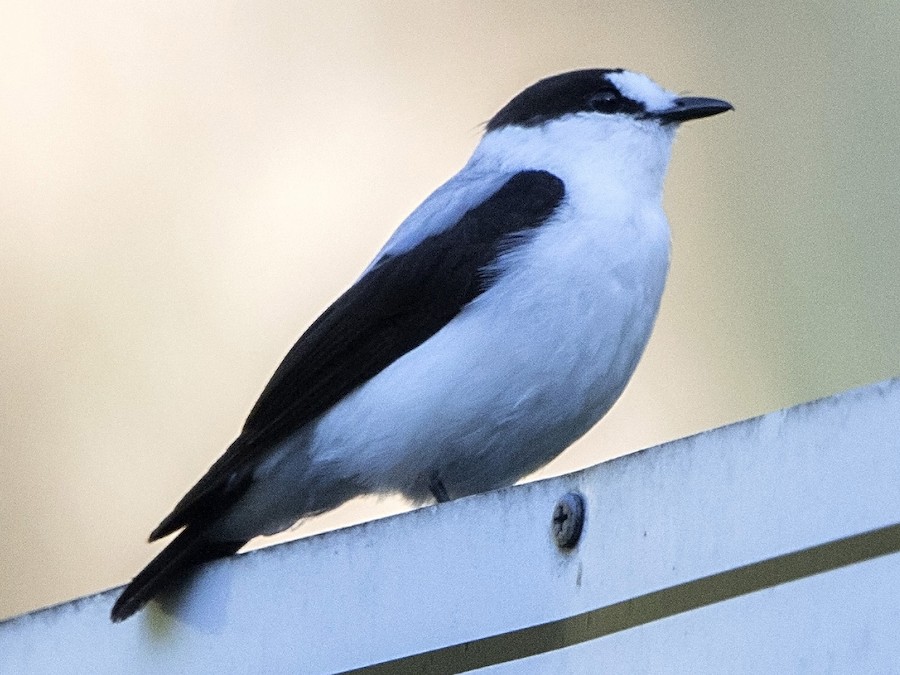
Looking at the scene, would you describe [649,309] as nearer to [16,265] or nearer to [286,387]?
[286,387]

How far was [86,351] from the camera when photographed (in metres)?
5.14

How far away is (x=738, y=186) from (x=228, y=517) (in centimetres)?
226

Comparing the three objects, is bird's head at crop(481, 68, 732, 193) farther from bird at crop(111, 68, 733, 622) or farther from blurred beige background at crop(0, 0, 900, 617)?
blurred beige background at crop(0, 0, 900, 617)

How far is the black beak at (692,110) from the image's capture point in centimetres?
322

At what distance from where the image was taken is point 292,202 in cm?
511

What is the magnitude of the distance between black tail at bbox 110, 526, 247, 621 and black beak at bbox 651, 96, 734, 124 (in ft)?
4.06

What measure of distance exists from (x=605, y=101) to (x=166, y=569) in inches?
54.4

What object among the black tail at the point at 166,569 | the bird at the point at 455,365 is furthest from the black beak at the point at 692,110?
the black tail at the point at 166,569

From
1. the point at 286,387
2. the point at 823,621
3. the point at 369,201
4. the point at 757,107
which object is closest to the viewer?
the point at 823,621

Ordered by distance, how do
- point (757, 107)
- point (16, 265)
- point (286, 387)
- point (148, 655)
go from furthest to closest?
point (16, 265), point (757, 107), point (286, 387), point (148, 655)

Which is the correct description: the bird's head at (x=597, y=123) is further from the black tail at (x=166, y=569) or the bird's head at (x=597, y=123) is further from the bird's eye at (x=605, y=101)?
the black tail at (x=166, y=569)

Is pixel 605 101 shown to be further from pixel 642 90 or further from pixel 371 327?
pixel 371 327

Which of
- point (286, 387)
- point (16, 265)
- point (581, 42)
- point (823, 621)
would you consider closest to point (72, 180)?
point (16, 265)

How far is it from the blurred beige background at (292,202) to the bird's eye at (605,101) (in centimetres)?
95
